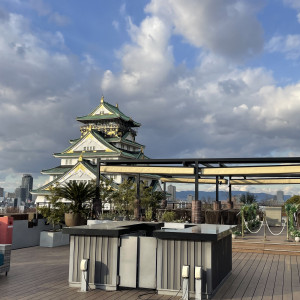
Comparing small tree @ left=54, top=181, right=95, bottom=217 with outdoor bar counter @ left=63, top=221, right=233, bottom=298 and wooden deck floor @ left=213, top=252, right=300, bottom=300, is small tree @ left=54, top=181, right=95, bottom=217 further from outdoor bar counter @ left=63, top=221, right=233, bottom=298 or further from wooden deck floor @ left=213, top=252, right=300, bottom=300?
outdoor bar counter @ left=63, top=221, right=233, bottom=298

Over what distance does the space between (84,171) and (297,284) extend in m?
36.7

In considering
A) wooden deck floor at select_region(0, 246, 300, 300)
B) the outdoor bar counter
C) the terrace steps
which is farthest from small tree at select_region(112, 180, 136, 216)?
the outdoor bar counter

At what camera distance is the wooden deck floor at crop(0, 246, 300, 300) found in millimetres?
6551

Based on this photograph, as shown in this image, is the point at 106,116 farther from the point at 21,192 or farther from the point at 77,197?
the point at 21,192

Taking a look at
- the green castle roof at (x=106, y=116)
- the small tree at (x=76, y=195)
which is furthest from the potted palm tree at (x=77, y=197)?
the green castle roof at (x=106, y=116)

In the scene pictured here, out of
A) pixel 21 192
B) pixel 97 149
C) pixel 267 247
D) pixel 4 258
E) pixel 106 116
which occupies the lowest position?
pixel 267 247

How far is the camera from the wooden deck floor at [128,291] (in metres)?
6.55

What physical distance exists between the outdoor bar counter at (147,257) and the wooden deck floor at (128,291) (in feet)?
0.75

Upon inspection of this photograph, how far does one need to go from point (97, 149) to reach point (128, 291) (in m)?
41.7

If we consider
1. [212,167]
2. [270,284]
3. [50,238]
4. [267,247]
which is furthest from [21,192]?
[270,284]

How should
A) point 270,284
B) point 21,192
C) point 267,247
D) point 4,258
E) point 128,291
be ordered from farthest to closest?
1. point 21,192
2. point 267,247
3. point 4,258
4. point 270,284
5. point 128,291

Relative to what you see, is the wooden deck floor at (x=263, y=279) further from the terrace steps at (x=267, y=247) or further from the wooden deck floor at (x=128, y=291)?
the terrace steps at (x=267, y=247)

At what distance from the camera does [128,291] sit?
6902 mm

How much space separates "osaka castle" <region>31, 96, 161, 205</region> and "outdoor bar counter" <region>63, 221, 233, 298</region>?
3466 cm
